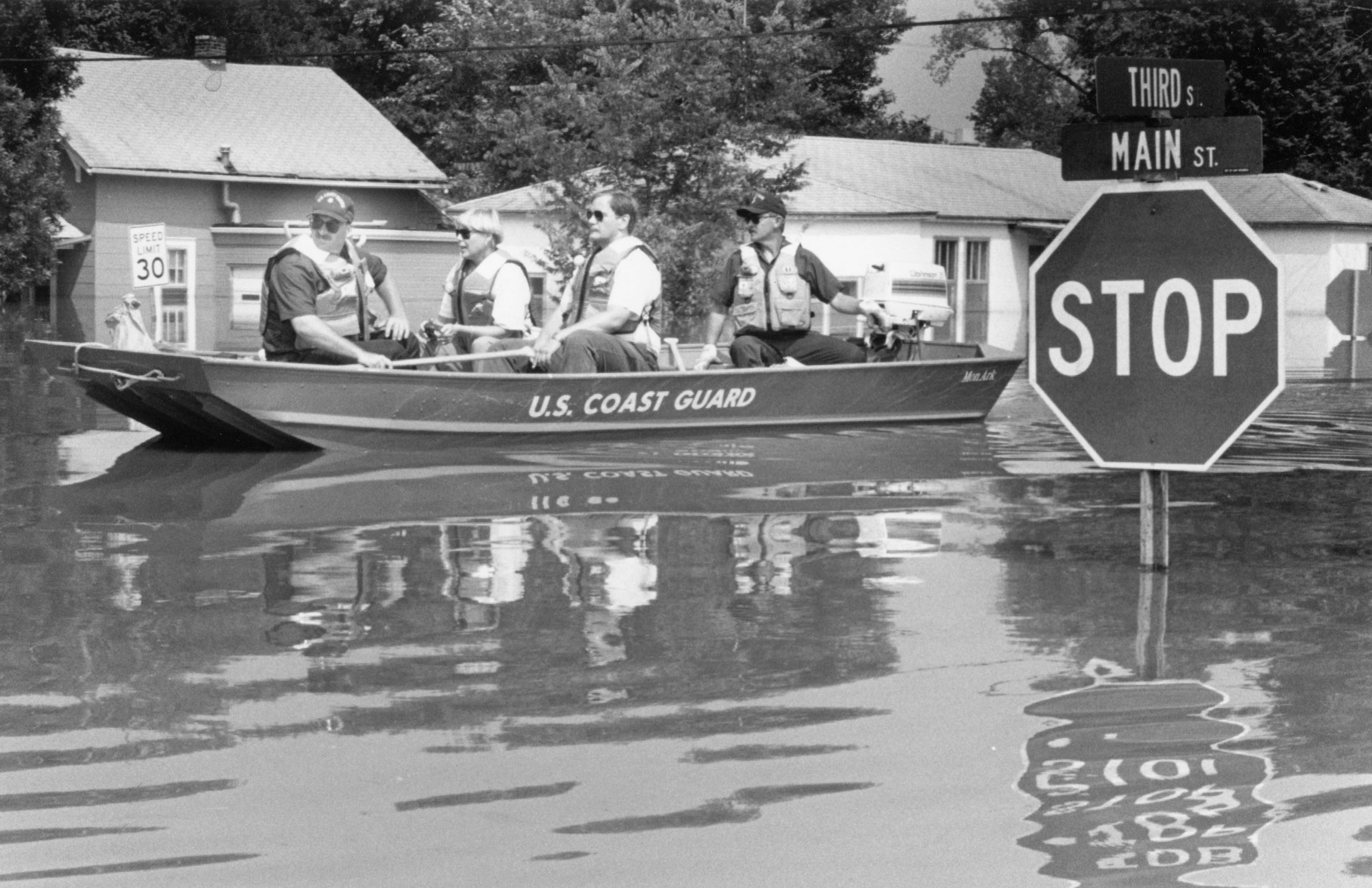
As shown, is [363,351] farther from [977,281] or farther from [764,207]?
[977,281]

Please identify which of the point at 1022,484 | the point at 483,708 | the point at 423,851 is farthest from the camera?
the point at 1022,484

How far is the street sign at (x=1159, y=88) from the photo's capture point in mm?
6945

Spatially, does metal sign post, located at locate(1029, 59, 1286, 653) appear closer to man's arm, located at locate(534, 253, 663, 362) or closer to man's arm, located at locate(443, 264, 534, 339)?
man's arm, located at locate(534, 253, 663, 362)

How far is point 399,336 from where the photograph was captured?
14.5 meters

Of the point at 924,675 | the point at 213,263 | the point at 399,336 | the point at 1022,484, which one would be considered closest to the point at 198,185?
the point at 213,263

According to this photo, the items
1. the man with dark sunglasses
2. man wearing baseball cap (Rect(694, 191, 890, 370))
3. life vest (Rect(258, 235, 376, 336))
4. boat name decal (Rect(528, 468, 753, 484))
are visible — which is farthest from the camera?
man wearing baseball cap (Rect(694, 191, 890, 370))

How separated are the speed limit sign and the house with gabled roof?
1037 inches

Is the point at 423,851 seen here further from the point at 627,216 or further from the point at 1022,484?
the point at 627,216

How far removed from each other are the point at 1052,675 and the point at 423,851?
8.42 ft

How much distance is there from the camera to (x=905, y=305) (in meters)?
17.1

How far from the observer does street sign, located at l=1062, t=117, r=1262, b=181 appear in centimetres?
703

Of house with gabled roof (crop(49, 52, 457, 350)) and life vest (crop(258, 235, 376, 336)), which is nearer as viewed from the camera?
life vest (crop(258, 235, 376, 336))

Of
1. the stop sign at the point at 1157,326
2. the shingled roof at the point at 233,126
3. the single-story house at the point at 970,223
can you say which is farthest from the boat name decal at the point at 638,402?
the shingled roof at the point at 233,126

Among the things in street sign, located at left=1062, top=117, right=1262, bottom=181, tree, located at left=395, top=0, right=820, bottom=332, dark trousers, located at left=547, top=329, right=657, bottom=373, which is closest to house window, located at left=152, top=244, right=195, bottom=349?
tree, located at left=395, top=0, right=820, bottom=332
